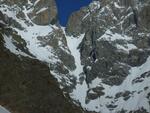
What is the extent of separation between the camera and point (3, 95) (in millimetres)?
56812

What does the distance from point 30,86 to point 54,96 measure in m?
7.25

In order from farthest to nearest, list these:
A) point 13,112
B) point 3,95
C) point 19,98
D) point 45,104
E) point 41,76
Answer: point 41,76 < point 45,104 < point 19,98 < point 3,95 < point 13,112

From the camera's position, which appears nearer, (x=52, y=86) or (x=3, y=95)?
(x=3, y=95)

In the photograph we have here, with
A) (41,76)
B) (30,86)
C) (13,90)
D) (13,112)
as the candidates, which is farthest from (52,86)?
(13,112)

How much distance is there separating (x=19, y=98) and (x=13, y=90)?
1345 mm

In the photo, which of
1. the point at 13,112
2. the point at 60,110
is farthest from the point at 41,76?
the point at 13,112

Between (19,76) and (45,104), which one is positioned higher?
(19,76)

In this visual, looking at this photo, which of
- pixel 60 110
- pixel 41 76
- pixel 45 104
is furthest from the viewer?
pixel 41 76

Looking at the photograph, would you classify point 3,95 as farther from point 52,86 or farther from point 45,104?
point 52,86

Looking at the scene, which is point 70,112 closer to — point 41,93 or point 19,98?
point 41,93

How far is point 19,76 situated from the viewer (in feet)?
234

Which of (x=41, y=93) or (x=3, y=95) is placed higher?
(x=41, y=93)

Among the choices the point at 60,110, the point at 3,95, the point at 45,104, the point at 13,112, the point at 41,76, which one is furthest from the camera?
the point at 41,76

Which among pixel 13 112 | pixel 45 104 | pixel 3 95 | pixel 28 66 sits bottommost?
pixel 13 112
